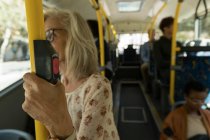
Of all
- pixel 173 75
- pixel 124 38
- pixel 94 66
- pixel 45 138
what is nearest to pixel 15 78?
pixel 173 75

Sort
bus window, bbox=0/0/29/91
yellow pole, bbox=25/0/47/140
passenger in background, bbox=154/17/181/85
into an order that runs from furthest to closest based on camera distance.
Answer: passenger in background, bbox=154/17/181/85 → bus window, bbox=0/0/29/91 → yellow pole, bbox=25/0/47/140

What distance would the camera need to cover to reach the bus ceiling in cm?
483

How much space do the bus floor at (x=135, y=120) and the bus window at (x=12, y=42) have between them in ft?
6.13

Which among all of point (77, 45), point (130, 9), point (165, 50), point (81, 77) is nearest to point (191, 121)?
point (165, 50)

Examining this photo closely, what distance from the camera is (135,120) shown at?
15.3 feet

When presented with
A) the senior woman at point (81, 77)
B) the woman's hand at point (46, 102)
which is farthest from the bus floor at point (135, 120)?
the woman's hand at point (46, 102)

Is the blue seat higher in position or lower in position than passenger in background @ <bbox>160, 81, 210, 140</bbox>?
higher

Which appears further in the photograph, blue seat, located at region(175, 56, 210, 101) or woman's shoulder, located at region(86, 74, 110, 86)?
blue seat, located at region(175, 56, 210, 101)

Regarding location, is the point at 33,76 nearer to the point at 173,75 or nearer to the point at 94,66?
the point at 94,66

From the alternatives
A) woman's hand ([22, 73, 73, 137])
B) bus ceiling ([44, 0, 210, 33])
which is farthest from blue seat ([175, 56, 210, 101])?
woman's hand ([22, 73, 73, 137])

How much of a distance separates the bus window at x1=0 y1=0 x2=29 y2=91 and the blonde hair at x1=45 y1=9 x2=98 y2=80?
160cm

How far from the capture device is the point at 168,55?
154 inches

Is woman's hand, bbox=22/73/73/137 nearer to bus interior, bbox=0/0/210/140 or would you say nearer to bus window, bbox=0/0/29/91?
bus interior, bbox=0/0/210/140

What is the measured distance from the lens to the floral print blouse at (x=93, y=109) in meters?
0.92
